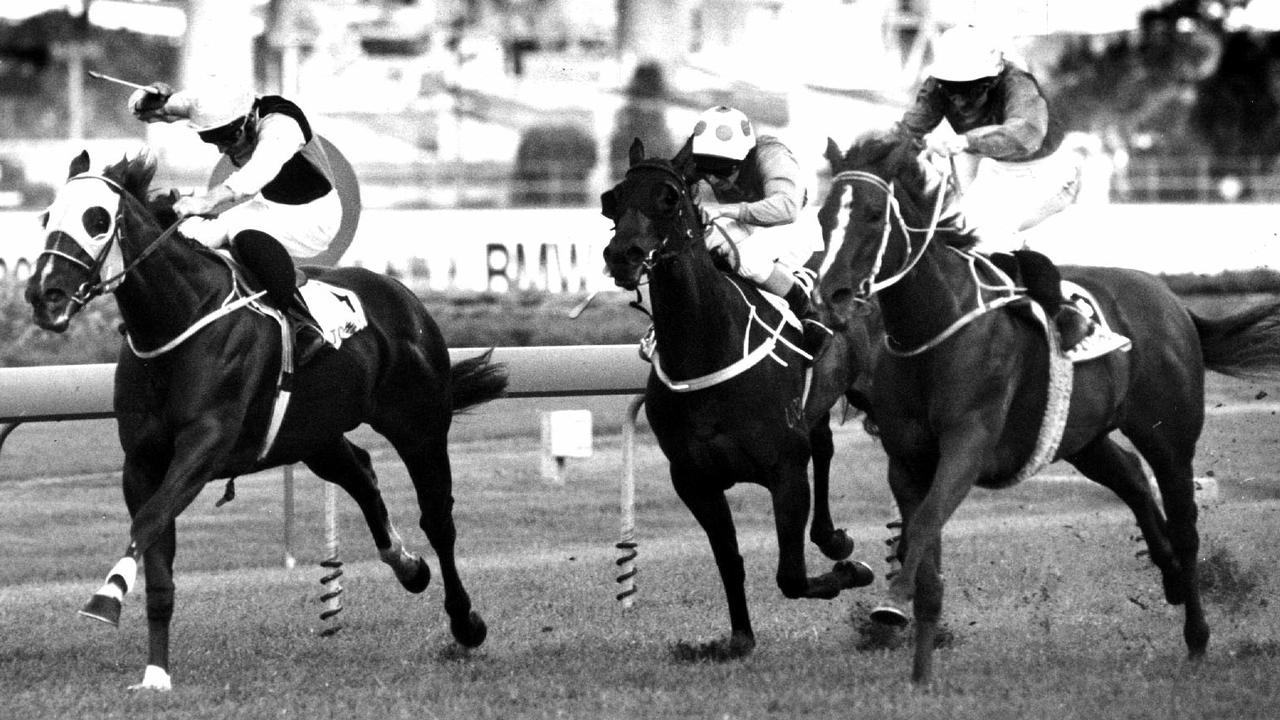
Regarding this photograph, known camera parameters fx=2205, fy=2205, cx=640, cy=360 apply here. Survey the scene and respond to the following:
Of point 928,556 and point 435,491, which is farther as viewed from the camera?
point 435,491

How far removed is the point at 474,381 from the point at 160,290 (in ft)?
6.72

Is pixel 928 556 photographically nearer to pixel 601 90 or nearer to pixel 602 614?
pixel 602 614

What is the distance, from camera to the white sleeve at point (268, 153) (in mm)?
7531

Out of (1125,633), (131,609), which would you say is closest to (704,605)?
(1125,633)

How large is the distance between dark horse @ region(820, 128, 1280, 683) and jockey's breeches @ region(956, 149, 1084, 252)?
0.31 metres

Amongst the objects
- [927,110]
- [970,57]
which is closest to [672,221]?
[927,110]

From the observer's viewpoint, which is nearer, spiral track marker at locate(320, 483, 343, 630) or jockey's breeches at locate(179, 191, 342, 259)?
jockey's breeches at locate(179, 191, 342, 259)

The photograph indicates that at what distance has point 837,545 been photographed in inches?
329

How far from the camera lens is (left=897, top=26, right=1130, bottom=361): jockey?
753 centimetres

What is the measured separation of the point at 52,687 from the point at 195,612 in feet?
6.81

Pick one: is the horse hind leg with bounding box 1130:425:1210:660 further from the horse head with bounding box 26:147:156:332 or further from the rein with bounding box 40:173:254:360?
the horse head with bounding box 26:147:156:332

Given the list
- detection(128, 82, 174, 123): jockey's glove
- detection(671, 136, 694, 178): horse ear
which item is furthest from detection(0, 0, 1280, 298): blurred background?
detection(671, 136, 694, 178): horse ear

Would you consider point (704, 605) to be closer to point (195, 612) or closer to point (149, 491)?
point (195, 612)

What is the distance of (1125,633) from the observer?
8453 mm
